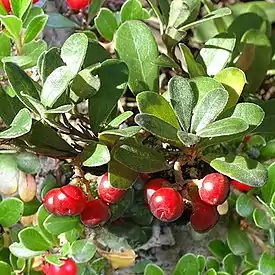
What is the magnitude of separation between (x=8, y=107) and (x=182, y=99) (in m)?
0.27

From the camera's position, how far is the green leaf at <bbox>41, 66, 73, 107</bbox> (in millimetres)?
817

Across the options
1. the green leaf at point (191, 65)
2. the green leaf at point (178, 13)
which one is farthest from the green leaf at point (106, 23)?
the green leaf at point (191, 65)

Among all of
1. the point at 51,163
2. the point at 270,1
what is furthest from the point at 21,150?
the point at 270,1

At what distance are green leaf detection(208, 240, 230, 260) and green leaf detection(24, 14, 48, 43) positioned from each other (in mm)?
553

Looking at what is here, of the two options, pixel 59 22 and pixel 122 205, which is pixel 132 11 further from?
pixel 122 205

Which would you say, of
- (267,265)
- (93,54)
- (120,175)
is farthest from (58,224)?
(267,265)

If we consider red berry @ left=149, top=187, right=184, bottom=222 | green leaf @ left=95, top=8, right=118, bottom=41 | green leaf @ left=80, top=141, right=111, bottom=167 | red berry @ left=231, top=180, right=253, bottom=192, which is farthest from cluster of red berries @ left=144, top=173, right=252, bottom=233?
green leaf @ left=95, top=8, right=118, bottom=41

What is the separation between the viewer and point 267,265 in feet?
3.73

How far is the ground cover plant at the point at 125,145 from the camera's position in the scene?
0.86 metres

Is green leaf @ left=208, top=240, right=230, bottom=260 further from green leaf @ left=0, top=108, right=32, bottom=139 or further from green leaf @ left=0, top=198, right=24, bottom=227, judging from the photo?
green leaf @ left=0, top=108, right=32, bottom=139

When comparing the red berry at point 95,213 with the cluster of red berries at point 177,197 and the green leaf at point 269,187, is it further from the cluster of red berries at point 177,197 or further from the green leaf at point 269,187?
the green leaf at point 269,187

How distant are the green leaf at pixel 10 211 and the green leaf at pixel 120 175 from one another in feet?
0.79

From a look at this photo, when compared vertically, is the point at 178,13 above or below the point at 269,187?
above

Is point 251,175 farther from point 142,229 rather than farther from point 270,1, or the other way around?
point 270,1
